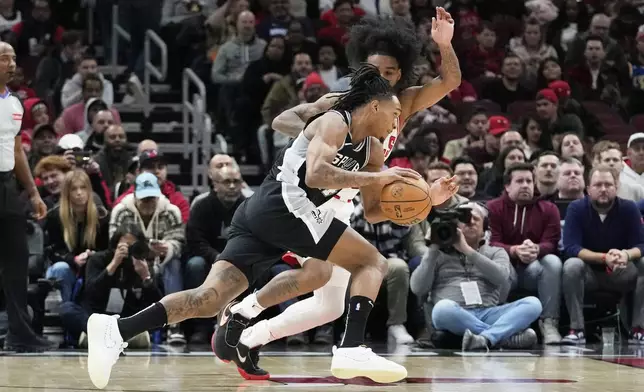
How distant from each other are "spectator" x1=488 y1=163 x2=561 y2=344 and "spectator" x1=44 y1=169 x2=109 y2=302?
3.39m

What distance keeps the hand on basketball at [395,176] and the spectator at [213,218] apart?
4344 mm

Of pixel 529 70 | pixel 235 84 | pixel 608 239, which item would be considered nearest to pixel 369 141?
pixel 608 239

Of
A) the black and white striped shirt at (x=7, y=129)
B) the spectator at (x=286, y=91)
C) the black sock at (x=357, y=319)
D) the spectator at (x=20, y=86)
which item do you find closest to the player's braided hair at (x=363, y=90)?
the black sock at (x=357, y=319)

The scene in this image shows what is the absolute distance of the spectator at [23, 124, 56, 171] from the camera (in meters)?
11.4

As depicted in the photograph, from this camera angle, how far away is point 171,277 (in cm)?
987

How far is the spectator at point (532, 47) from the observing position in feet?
50.7

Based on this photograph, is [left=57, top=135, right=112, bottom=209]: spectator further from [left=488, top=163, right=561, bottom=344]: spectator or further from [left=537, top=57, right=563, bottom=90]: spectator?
[left=537, top=57, right=563, bottom=90]: spectator

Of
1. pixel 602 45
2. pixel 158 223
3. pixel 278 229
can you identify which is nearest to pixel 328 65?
pixel 602 45

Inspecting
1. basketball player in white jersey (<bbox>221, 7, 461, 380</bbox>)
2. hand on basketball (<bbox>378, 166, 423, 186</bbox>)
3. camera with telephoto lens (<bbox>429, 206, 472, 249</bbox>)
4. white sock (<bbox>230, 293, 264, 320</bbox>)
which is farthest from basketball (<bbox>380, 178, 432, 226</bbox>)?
camera with telephoto lens (<bbox>429, 206, 472, 249</bbox>)

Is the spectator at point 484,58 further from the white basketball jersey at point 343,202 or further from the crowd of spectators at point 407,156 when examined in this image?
the white basketball jersey at point 343,202

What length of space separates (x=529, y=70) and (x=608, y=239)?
5415 mm

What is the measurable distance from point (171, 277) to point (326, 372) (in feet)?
9.76

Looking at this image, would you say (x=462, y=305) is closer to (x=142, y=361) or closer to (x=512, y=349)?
(x=512, y=349)

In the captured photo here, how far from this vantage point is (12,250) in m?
8.78
